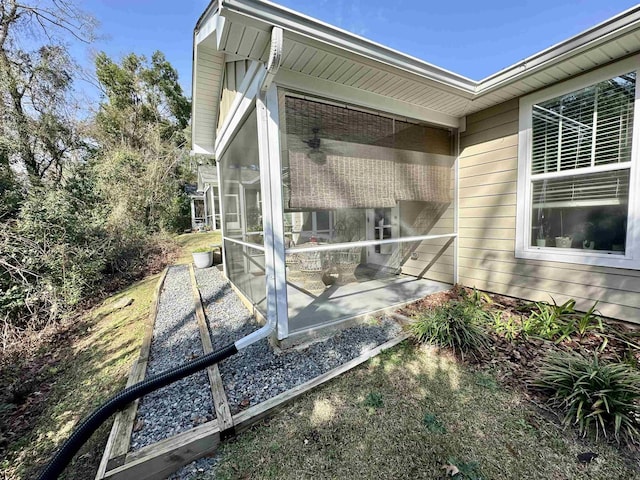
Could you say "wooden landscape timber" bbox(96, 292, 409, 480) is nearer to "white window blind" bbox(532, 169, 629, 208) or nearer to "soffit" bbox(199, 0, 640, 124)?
"soffit" bbox(199, 0, 640, 124)

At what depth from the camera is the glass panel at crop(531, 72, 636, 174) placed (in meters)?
2.88

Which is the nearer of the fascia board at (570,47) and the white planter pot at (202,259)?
the fascia board at (570,47)

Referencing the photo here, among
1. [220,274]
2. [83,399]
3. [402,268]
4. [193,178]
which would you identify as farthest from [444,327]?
[193,178]

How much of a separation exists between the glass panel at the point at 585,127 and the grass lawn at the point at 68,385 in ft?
18.1

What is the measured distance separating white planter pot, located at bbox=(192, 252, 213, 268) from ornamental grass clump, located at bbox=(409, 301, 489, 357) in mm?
6350

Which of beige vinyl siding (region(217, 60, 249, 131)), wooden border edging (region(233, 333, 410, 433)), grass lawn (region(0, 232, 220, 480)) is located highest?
beige vinyl siding (region(217, 60, 249, 131))

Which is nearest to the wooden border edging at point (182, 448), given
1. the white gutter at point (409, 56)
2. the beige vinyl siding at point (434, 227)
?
the white gutter at point (409, 56)

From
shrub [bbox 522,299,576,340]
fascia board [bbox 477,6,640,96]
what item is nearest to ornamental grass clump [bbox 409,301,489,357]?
shrub [bbox 522,299,576,340]

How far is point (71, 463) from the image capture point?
1.95 meters

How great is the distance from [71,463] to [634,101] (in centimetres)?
602

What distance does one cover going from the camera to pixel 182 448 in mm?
1779

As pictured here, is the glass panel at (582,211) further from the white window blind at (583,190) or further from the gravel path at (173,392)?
the gravel path at (173,392)

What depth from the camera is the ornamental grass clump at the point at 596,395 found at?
1845mm

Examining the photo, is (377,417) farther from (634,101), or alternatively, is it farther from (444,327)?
(634,101)
